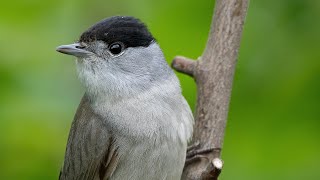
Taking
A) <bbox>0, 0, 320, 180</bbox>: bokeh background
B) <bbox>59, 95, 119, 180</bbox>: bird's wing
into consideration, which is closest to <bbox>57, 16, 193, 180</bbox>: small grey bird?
<bbox>59, 95, 119, 180</bbox>: bird's wing

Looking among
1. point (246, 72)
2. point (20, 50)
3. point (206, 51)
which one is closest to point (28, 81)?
point (20, 50)

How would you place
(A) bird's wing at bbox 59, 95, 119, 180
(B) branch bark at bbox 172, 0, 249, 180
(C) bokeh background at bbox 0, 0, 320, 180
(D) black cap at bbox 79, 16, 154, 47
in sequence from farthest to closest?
(A) bird's wing at bbox 59, 95, 119, 180, (D) black cap at bbox 79, 16, 154, 47, (C) bokeh background at bbox 0, 0, 320, 180, (B) branch bark at bbox 172, 0, 249, 180

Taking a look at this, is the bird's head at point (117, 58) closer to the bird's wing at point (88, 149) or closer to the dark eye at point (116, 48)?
the dark eye at point (116, 48)

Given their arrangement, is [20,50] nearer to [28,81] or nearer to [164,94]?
[28,81]

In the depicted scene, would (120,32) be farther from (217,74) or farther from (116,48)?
(217,74)

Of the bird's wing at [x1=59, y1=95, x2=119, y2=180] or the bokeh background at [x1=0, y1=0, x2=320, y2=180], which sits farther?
the bird's wing at [x1=59, y1=95, x2=119, y2=180]

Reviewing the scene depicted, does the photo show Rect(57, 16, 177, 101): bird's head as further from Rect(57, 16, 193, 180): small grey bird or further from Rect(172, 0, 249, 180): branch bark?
Rect(172, 0, 249, 180): branch bark

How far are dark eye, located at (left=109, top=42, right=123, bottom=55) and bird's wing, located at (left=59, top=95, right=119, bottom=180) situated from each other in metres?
0.36

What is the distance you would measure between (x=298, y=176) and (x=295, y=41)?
0.84 meters

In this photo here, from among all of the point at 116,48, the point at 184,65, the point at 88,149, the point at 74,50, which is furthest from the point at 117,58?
the point at 88,149

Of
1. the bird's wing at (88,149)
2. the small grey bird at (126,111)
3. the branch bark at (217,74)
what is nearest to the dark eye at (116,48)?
the small grey bird at (126,111)

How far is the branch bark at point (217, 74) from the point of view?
334 cm

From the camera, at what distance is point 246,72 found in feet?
11.7

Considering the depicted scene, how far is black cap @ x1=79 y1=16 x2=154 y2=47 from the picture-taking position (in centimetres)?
359
